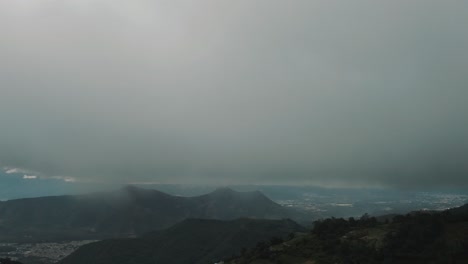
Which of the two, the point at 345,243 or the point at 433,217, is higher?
the point at 433,217

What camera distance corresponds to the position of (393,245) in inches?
6053

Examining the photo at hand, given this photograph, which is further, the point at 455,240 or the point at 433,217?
the point at 433,217

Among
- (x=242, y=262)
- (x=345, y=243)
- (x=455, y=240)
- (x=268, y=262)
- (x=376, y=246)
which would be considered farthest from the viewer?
(x=242, y=262)

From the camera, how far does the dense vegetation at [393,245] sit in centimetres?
14062

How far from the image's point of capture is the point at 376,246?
159125 mm

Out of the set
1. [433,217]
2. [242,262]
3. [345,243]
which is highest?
[433,217]

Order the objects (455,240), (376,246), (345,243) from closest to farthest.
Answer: (455,240) → (376,246) → (345,243)

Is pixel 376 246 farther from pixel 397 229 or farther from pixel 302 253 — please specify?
pixel 302 253

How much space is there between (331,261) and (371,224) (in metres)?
47.1

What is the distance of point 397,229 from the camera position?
6619 inches

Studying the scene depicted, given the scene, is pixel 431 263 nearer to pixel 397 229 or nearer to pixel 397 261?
pixel 397 261

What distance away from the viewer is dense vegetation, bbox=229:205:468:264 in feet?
461

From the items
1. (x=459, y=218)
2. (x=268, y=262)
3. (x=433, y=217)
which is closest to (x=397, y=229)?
(x=433, y=217)

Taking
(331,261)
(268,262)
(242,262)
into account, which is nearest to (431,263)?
(331,261)
